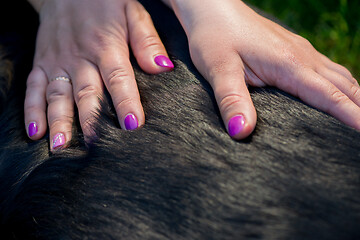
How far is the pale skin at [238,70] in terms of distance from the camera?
1263 millimetres

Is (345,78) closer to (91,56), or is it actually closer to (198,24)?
(198,24)

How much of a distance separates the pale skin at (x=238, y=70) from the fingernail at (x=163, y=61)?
0.06 feet

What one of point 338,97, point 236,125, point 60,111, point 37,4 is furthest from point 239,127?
point 37,4

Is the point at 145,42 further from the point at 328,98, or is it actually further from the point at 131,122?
the point at 328,98

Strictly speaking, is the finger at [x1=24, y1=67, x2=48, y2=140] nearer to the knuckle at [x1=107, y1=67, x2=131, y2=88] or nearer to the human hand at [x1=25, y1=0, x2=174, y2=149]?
the human hand at [x1=25, y1=0, x2=174, y2=149]

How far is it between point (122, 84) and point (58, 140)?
289 millimetres

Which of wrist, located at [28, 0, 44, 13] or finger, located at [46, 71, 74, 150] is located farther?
wrist, located at [28, 0, 44, 13]

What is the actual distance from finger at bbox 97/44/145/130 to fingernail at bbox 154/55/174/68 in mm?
103

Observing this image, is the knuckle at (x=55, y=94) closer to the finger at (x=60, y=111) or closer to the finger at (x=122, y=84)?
the finger at (x=60, y=111)

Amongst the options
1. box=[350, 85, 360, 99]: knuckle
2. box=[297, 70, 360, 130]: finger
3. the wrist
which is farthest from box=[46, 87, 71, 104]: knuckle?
box=[350, 85, 360, 99]: knuckle

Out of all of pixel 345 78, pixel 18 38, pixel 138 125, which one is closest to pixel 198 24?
pixel 138 125

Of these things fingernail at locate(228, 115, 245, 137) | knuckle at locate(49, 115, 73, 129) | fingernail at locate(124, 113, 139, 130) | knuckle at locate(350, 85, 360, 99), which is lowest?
knuckle at locate(49, 115, 73, 129)

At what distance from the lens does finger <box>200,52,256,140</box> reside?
1144 millimetres

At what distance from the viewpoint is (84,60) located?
164 centimetres
